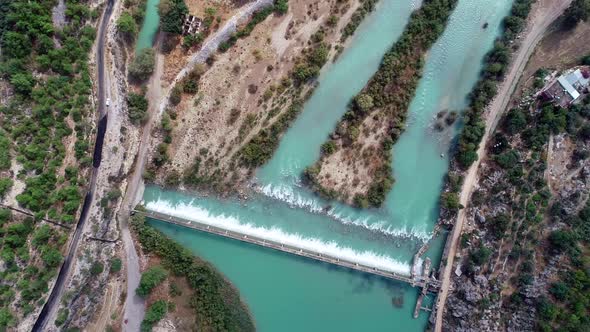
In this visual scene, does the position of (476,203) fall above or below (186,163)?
above

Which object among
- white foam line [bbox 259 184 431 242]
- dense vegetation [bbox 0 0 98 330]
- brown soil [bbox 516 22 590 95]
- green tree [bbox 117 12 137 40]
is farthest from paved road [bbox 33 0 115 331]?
brown soil [bbox 516 22 590 95]


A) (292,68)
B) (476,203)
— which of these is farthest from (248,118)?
(476,203)

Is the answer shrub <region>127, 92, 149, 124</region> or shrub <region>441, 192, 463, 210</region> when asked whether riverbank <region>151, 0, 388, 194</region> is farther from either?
shrub <region>441, 192, 463, 210</region>

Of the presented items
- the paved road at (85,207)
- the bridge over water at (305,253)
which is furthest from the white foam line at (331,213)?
the paved road at (85,207)

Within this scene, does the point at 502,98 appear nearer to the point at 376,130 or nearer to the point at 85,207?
the point at 376,130

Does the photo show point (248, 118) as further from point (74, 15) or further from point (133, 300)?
point (133, 300)
